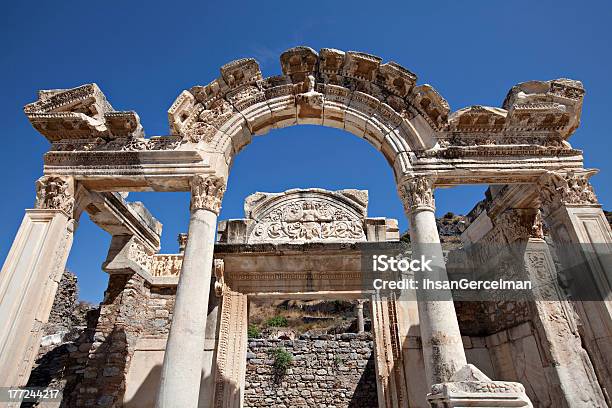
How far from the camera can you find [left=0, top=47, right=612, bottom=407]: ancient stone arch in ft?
16.1

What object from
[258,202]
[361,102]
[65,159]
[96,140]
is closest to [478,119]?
[361,102]

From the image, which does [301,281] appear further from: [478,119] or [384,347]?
[478,119]

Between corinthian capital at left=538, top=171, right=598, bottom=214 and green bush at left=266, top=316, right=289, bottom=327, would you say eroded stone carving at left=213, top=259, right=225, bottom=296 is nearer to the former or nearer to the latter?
corinthian capital at left=538, top=171, right=598, bottom=214

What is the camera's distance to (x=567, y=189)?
5.73 metres

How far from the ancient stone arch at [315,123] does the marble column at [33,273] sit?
17 millimetres

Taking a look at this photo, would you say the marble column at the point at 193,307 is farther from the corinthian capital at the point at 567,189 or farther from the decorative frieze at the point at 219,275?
the corinthian capital at the point at 567,189

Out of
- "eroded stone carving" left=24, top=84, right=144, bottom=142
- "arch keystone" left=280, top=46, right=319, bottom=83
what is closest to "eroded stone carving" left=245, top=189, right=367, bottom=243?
"arch keystone" left=280, top=46, right=319, bottom=83

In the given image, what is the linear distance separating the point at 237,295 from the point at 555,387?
20.7 ft

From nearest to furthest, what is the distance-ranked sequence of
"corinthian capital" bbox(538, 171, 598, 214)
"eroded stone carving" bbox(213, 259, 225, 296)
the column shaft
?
the column shaft → "corinthian capital" bbox(538, 171, 598, 214) → "eroded stone carving" bbox(213, 259, 225, 296)

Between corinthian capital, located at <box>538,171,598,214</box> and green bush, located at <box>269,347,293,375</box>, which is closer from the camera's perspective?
corinthian capital, located at <box>538,171,598,214</box>

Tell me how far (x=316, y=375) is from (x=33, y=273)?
398 inches

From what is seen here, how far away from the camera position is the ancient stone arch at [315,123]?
4922mm

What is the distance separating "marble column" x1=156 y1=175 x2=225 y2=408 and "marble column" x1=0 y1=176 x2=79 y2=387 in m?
2.05

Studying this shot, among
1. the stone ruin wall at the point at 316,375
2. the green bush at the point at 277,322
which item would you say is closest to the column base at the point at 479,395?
the stone ruin wall at the point at 316,375
